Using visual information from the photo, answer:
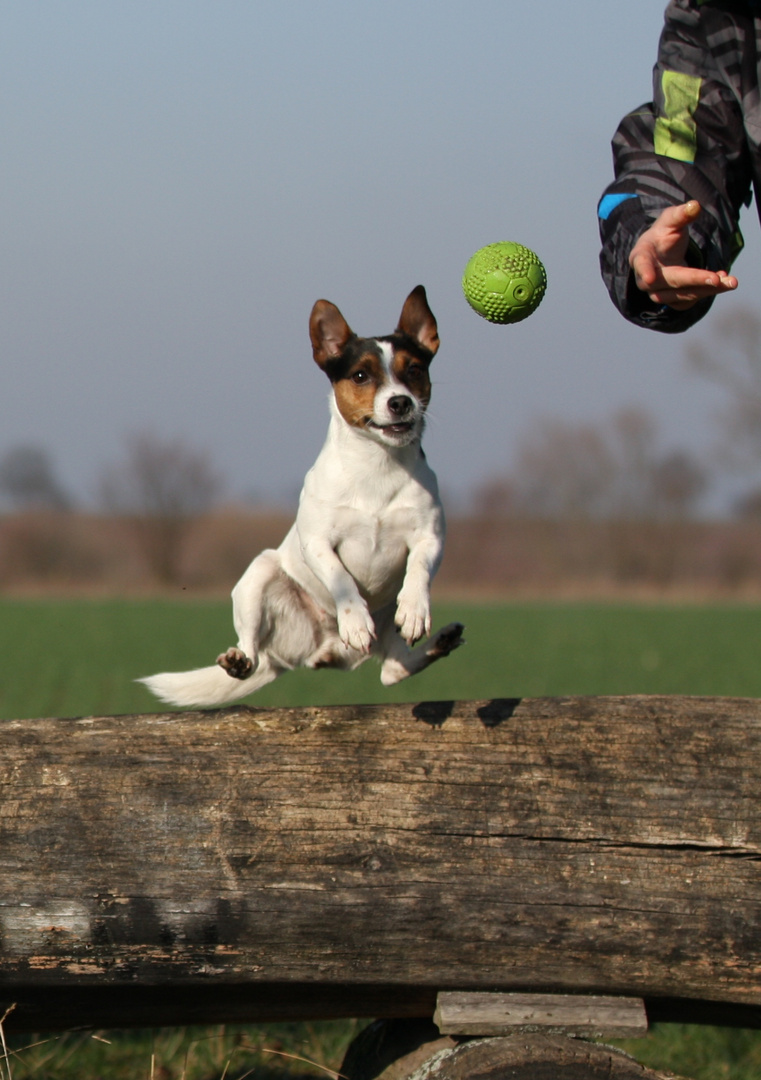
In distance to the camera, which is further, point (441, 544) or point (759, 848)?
point (441, 544)

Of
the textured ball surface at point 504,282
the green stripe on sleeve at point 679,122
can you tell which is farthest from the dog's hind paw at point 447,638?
the green stripe on sleeve at point 679,122

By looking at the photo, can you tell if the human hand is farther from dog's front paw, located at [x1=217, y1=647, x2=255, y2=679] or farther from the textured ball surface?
dog's front paw, located at [x1=217, y1=647, x2=255, y2=679]

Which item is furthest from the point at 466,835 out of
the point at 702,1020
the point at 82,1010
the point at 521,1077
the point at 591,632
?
the point at 591,632

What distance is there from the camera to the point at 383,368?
3.73 metres

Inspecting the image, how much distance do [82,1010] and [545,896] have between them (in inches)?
49.8

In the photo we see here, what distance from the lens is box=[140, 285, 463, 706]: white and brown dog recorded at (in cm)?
355

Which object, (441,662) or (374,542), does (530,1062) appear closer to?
(374,542)

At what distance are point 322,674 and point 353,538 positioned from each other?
16.6 m

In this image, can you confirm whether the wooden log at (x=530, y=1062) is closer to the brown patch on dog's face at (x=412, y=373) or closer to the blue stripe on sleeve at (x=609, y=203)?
the brown patch on dog's face at (x=412, y=373)

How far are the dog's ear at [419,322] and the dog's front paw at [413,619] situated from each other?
3.46ft

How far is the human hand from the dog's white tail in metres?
1.81

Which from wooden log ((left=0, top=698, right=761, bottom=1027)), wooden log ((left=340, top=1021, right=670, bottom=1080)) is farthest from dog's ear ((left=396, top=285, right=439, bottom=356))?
wooden log ((left=340, top=1021, right=670, bottom=1080))

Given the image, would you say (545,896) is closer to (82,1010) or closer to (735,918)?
(735,918)

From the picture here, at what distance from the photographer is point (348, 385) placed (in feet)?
12.3
